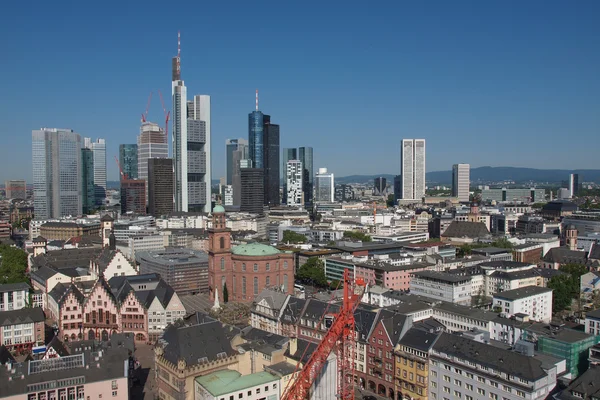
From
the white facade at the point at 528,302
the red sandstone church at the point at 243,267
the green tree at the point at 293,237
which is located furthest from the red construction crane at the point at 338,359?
the green tree at the point at 293,237

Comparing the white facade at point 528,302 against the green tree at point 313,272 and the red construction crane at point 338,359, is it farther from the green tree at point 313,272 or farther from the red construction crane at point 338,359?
the green tree at point 313,272

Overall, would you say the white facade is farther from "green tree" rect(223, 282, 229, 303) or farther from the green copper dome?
"green tree" rect(223, 282, 229, 303)

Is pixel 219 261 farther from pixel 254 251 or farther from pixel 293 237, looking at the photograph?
pixel 293 237

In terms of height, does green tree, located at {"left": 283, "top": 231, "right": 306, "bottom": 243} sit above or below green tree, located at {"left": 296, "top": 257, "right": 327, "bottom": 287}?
above

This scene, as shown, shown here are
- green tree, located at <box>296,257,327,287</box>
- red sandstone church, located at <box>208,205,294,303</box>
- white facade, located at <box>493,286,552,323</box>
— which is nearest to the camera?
white facade, located at <box>493,286,552,323</box>

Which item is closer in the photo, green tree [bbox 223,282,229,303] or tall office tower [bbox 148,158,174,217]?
green tree [bbox 223,282,229,303]

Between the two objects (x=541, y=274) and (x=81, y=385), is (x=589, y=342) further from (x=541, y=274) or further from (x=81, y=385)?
(x=81, y=385)

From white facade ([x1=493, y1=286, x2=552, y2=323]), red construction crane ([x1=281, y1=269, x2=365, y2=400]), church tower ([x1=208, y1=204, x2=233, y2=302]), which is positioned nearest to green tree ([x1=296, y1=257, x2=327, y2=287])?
church tower ([x1=208, y1=204, x2=233, y2=302])
